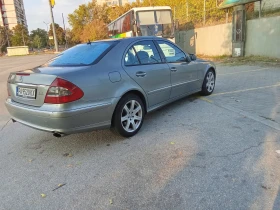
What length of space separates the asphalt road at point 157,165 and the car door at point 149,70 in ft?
1.79

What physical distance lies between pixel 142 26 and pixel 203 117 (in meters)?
11.7

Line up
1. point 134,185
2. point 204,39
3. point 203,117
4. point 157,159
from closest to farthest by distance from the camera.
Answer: point 134,185
point 157,159
point 203,117
point 204,39

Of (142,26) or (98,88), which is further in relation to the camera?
(142,26)

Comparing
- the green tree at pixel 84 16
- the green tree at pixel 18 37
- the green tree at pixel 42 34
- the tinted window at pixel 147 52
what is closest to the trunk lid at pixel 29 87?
the tinted window at pixel 147 52

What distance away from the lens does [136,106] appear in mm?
4109

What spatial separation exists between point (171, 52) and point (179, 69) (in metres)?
0.38

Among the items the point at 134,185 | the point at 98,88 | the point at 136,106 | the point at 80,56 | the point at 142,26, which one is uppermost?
the point at 142,26

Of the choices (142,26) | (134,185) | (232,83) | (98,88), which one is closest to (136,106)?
(98,88)

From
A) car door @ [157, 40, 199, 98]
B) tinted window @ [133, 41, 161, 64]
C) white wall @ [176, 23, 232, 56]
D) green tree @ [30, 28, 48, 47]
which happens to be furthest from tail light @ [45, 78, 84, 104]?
green tree @ [30, 28, 48, 47]

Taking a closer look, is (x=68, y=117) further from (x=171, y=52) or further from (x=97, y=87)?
(x=171, y=52)

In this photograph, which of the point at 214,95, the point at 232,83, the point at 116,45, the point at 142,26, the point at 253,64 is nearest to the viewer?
the point at 116,45

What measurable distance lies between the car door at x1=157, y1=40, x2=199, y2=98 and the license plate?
8.17 ft

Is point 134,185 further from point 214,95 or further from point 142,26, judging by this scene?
point 142,26

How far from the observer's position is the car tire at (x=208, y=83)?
609 centimetres
